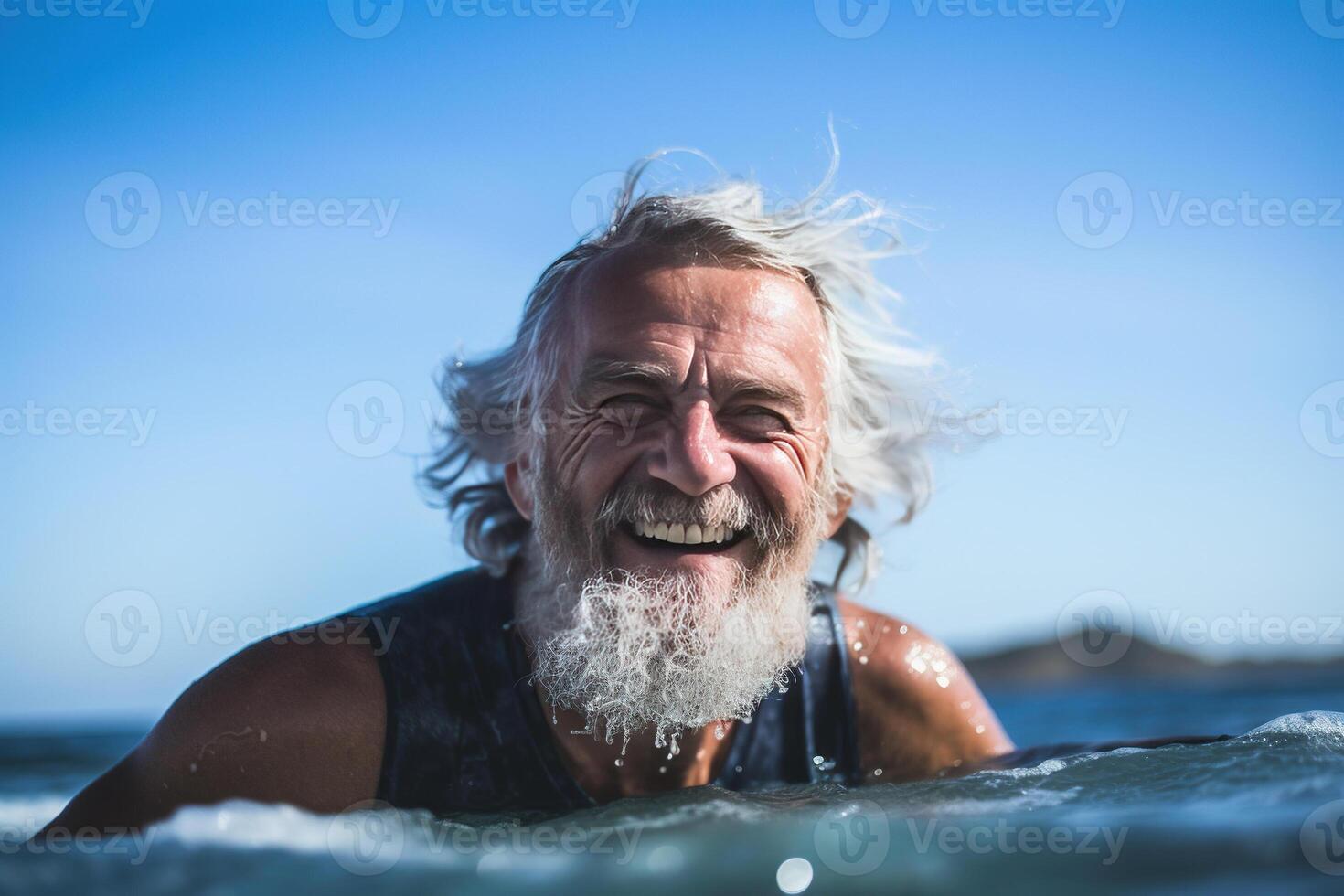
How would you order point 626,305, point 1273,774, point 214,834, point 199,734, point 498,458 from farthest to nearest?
point 498,458 → point 626,305 → point 199,734 → point 1273,774 → point 214,834

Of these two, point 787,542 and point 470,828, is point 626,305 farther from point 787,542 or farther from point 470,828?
point 470,828

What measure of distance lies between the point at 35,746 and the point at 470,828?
12.2 metres

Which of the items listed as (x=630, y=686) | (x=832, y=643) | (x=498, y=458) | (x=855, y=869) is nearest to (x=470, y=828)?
(x=630, y=686)

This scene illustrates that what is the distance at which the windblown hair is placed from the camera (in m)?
3.79

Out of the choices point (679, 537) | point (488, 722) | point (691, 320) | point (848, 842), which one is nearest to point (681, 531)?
point (679, 537)

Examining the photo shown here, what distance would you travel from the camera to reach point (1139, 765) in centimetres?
323

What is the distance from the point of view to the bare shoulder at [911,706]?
404cm

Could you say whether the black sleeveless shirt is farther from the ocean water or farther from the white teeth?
the white teeth

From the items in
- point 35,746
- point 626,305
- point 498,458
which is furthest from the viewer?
point 35,746

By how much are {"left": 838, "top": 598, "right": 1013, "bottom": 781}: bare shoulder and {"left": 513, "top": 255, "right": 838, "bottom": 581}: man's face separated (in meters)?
0.74

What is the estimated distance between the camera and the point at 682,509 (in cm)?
334

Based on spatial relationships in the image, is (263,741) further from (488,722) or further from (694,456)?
(694,456)

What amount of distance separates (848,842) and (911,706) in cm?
196

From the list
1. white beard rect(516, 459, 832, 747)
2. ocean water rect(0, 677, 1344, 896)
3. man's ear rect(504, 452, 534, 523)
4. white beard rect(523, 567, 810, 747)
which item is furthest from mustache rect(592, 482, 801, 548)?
ocean water rect(0, 677, 1344, 896)
